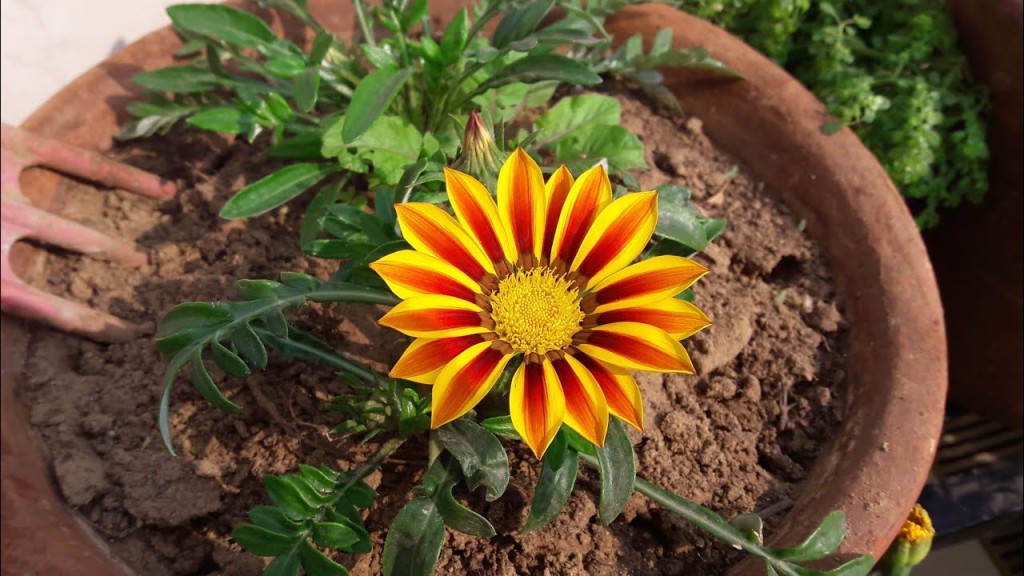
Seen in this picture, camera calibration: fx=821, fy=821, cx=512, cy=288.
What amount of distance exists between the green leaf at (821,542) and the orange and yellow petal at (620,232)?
417mm

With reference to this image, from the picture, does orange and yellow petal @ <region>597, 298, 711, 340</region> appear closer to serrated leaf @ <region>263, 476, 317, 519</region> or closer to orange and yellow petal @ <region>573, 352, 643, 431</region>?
orange and yellow petal @ <region>573, 352, 643, 431</region>

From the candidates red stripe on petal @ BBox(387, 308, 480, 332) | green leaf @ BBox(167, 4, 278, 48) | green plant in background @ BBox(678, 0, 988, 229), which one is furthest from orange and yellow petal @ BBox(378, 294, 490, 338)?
green plant in background @ BBox(678, 0, 988, 229)

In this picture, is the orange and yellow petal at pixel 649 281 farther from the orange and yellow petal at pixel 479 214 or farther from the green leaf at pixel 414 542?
the green leaf at pixel 414 542

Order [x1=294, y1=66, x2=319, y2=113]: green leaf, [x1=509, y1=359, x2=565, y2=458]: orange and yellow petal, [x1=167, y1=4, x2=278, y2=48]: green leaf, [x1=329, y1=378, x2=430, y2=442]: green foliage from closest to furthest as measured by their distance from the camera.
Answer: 1. [x1=509, y1=359, x2=565, y2=458]: orange and yellow petal
2. [x1=329, y1=378, x2=430, y2=442]: green foliage
3. [x1=294, y1=66, x2=319, y2=113]: green leaf
4. [x1=167, y1=4, x2=278, y2=48]: green leaf

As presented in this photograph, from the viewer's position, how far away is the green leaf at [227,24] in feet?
4.59

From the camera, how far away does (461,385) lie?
832 mm

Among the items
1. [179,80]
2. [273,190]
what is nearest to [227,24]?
[179,80]

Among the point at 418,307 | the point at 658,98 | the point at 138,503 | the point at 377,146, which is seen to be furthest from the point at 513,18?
the point at 138,503

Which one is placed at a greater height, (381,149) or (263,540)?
(381,149)

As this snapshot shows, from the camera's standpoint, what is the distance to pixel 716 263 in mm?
1379

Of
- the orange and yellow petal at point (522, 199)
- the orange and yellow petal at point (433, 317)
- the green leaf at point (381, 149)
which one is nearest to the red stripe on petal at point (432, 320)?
the orange and yellow petal at point (433, 317)

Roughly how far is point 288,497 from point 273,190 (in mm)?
557

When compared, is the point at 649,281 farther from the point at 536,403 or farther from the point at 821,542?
the point at 821,542

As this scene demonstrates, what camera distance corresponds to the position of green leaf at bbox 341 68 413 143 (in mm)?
1135
